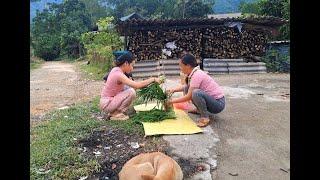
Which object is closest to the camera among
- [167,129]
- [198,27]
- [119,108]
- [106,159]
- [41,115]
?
[106,159]

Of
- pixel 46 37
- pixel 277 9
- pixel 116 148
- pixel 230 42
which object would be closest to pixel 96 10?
pixel 46 37

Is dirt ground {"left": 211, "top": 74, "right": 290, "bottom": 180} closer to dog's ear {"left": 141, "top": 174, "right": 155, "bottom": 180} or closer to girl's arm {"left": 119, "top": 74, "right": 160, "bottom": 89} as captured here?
dog's ear {"left": 141, "top": 174, "right": 155, "bottom": 180}

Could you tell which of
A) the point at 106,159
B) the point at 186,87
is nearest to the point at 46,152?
the point at 106,159

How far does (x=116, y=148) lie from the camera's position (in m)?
5.09

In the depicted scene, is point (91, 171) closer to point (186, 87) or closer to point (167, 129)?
point (167, 129)

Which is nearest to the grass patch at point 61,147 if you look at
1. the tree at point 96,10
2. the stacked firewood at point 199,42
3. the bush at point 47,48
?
the stacked firewood at point 199,42

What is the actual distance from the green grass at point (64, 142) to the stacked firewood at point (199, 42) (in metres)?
8.21

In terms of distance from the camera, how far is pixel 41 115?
25.6 ft

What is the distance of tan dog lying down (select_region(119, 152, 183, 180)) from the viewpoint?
3342mm

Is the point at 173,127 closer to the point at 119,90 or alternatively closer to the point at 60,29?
the point at 119,90

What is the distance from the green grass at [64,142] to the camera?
4.21 meters

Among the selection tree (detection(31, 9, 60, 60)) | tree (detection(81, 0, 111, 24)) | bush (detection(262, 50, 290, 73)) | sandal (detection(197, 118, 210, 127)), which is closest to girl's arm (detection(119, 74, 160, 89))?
sandal (detection(197, 118, 210, 127))
